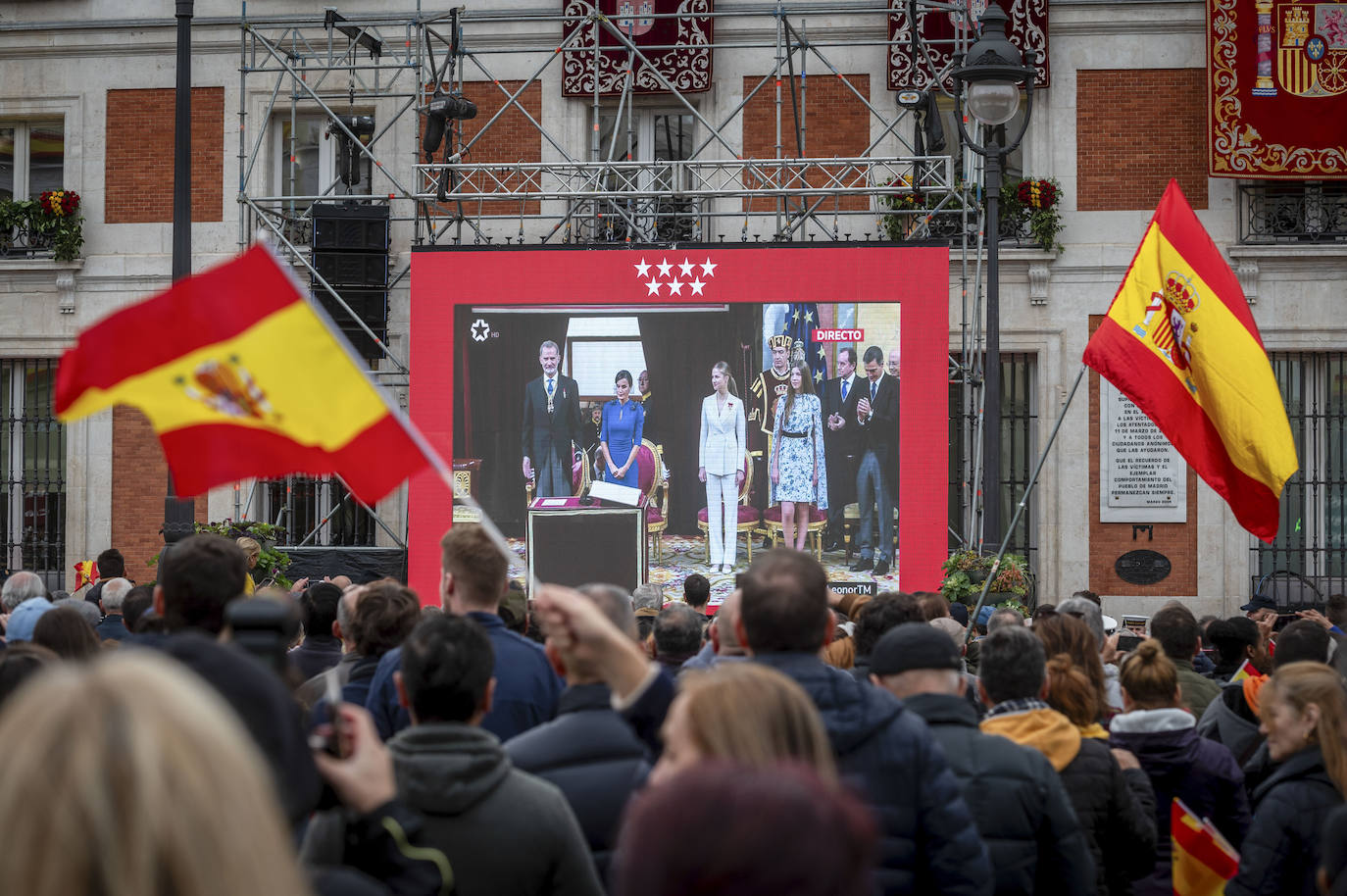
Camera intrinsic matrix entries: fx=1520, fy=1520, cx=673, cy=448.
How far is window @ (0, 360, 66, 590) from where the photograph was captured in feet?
64.2

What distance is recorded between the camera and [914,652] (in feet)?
13.2

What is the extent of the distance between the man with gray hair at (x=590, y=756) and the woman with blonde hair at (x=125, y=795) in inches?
87.5

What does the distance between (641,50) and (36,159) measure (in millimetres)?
8215

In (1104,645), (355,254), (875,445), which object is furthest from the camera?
(355,254)

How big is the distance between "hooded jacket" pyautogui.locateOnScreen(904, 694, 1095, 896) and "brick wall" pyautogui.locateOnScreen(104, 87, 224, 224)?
55.8 feet

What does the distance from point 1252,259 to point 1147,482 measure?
288 centimetres

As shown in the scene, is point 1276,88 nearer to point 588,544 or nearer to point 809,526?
point 809,526

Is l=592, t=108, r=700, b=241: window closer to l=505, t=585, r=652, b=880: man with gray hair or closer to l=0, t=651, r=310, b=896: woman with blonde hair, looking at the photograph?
l=505, t=585, r=652, b=880: man with gray hair

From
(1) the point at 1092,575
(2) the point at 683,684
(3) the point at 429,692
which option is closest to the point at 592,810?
(3) the point at 429,692

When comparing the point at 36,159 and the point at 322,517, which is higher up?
the point at 36,159

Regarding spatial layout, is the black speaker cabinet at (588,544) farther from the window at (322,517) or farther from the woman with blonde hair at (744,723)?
the woman with blonde hair at (744,723)

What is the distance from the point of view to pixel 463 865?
10.3 ft

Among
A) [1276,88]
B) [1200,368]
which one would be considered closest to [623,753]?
[1200,368]

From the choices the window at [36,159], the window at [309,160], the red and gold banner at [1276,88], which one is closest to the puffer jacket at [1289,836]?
the red and gold banner at [1276,88]
